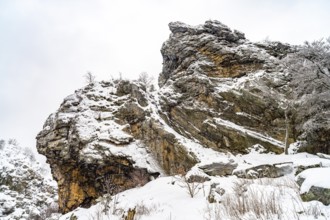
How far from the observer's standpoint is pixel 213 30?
33031mm

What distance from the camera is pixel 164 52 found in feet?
117

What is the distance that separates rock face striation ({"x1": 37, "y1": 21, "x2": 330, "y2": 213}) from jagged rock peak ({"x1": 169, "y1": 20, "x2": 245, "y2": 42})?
164 cm

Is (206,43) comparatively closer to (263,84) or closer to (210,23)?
(210,23)

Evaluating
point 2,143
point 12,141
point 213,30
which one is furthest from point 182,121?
point 12,141

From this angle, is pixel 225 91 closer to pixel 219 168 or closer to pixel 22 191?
pixel 219 168

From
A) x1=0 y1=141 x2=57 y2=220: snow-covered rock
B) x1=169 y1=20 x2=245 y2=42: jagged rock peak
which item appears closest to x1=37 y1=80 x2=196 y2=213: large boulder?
x1=169 y1=20 x2=245 y2=42: jagged rock peak

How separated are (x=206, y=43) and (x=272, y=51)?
697 centimetres

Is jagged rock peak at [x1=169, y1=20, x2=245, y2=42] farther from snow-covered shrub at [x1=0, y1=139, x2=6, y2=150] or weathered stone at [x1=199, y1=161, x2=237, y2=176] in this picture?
snow-covered shrub at [x1=0, y1=139, x2=6, y2=150]

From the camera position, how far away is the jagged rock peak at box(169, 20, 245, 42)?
32469 mm

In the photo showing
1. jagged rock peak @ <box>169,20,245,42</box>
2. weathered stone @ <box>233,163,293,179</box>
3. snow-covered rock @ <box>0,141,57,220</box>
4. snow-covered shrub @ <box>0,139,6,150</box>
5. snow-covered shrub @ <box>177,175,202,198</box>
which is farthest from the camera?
snow-covered shrub @ <box>0,139,6,150</box>

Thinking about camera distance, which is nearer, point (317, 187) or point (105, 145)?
point (317, 187)

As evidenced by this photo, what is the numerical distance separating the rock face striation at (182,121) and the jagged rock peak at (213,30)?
5.39 feet

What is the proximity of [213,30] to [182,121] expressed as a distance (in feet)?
41.1

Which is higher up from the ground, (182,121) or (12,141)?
(12,141)
